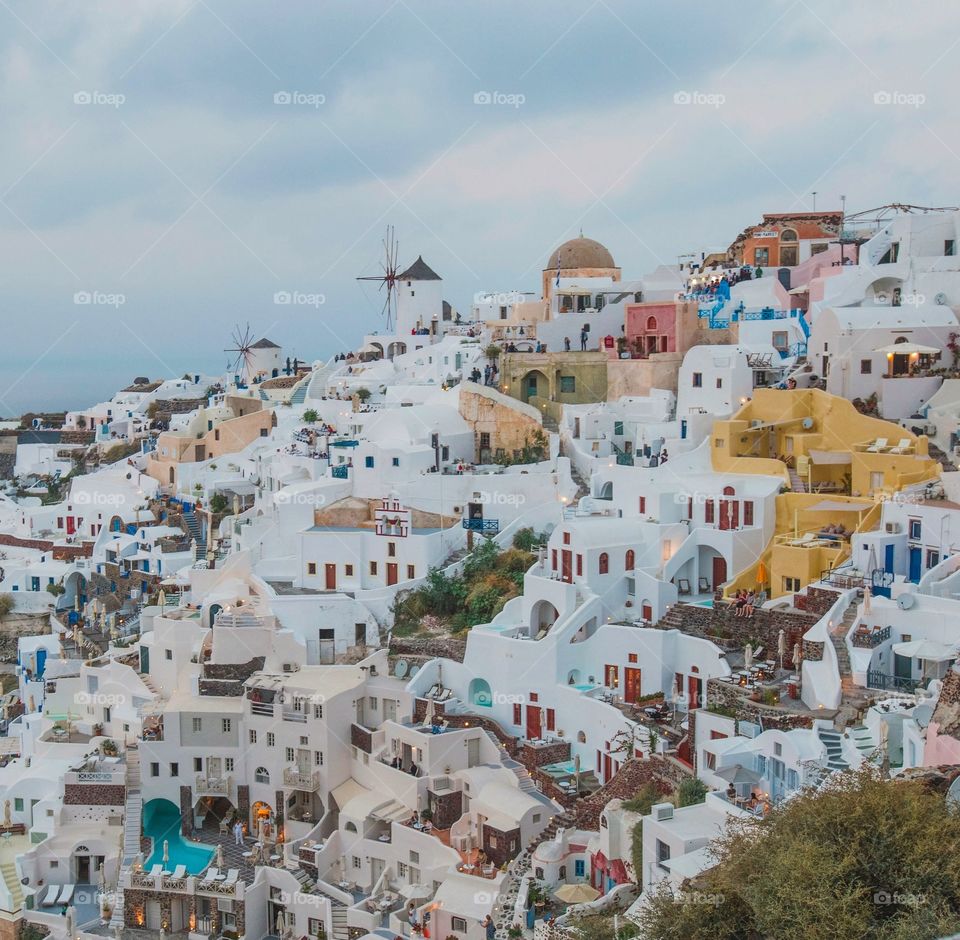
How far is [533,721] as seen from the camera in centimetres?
2505

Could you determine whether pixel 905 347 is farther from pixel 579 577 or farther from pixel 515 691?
pixel 515 691

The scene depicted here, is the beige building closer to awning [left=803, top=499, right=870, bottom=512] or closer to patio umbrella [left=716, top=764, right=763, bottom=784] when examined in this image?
awning [left=803, top=499, right=870, bottom=512]

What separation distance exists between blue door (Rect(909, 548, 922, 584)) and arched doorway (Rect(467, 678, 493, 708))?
315 inches

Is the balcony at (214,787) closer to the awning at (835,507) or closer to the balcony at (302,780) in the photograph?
the balcony at (302,780)

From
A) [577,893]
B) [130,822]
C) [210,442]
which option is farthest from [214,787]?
[210,442]

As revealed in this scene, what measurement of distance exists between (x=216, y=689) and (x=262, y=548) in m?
4.83

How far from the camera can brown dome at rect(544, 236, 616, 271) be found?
4262 centimetres

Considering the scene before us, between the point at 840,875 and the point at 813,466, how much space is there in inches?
610

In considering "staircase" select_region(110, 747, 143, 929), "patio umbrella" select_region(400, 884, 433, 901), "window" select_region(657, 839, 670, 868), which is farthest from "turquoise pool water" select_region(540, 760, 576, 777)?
"staircase" select_region(110, 747, 143, 929)

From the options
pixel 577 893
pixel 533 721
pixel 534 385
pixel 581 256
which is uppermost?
pixel 581 256

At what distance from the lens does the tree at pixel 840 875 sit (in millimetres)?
12430

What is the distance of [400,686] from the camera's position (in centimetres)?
2612

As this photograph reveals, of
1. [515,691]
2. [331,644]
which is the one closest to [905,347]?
[515,691]

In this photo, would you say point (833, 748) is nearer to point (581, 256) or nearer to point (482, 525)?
point (482, 525)
